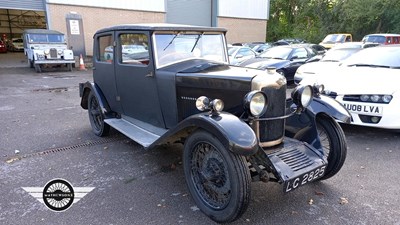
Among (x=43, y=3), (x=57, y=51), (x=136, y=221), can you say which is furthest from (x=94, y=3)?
(x=136, y=221)

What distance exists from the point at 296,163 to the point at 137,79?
2296 mm

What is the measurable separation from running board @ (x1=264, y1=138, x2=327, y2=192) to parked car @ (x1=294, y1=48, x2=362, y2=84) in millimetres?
5365

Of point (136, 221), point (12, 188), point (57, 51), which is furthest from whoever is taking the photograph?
point (57, 51)

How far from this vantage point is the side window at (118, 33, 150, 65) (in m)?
3.84

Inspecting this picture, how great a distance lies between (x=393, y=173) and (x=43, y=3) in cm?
1921

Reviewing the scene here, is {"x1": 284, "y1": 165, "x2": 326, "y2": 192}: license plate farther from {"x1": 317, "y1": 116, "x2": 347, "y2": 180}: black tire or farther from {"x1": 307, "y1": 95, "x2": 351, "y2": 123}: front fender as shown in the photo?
{"x1": 307, "y1": 95, "x2": 351, "y2": 123}: front fender

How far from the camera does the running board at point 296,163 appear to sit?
8.55 feet

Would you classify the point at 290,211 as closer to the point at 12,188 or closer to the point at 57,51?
the point at 12,188

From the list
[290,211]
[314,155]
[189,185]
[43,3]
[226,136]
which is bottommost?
[290,211]

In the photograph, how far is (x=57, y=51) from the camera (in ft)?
46.8

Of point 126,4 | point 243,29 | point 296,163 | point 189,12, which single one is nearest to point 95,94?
point 296,163

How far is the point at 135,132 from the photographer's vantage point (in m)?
4.07

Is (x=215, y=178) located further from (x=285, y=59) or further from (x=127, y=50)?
(x=285, y=59)

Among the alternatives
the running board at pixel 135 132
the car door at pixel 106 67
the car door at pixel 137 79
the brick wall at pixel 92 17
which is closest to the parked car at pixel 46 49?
the brick wall at pixel 92 17
